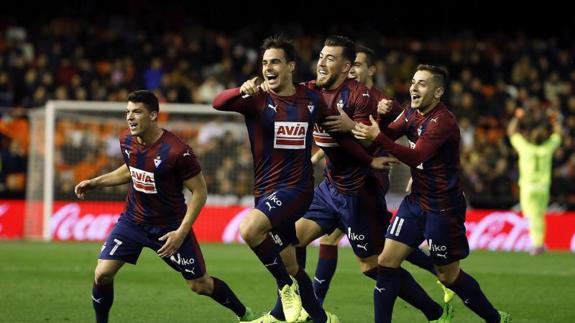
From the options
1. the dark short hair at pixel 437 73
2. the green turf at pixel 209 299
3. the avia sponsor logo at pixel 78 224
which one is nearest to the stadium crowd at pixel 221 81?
the avia sponsor logo at pixel 78 224

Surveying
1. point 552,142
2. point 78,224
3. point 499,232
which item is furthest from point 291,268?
point 78,224

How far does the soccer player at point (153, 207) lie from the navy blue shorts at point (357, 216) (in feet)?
4.46

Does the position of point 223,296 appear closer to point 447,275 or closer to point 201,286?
point 201,286

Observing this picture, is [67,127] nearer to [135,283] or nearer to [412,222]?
[135,283]

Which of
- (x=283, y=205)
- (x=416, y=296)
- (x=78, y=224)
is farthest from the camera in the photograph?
(x=78, y=224)

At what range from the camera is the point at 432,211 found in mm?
9141

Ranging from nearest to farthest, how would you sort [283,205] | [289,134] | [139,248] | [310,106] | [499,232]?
1. [283,205]
2. [289,134]
3. [310,106]
4. [139,248]
5. [499,232]

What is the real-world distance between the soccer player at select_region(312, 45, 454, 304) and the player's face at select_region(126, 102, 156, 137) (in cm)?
220

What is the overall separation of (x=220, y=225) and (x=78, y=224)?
8.98ft

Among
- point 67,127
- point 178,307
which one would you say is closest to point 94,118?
point 67,127

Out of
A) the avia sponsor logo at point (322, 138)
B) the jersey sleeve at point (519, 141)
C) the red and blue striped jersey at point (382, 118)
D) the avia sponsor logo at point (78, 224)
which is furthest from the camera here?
the avia sponsor logo at point (78, 224)

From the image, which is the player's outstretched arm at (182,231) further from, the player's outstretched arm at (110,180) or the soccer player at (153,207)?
the player's outstretched arm at (110,180)

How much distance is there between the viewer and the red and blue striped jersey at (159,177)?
9148mm

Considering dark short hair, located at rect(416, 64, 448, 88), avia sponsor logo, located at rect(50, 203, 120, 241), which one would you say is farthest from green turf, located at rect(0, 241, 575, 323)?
dark short hair, located at rect(416, 64, 448, 88)
